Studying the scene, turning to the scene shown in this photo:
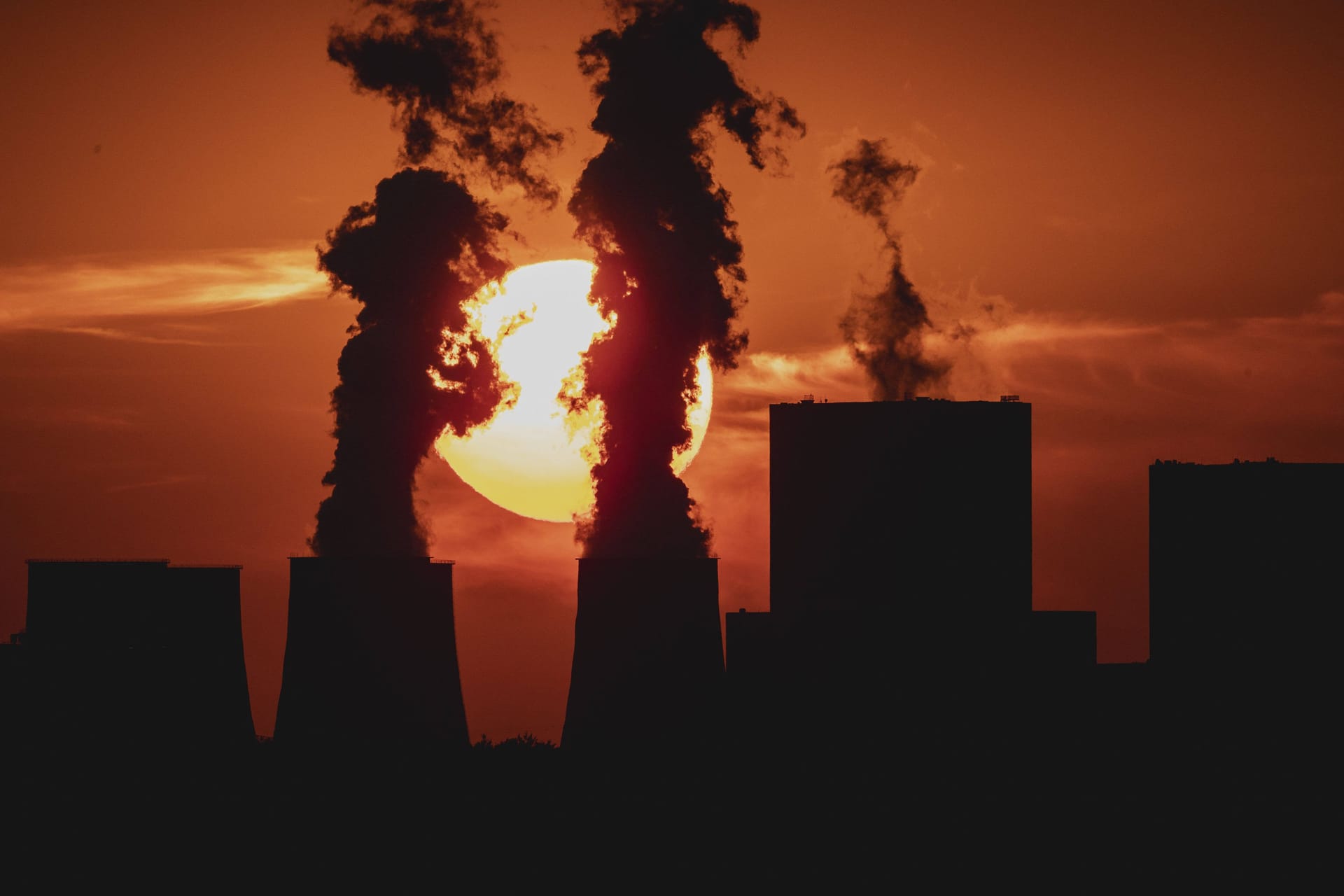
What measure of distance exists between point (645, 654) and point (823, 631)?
304 centimetres

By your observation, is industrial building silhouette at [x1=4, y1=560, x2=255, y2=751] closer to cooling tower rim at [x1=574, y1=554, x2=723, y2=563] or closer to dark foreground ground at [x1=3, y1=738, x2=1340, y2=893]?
dark foreground ground at [x1=3, y1=738, x2=1340, y2=893]

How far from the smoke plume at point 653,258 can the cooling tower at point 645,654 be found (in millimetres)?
2049

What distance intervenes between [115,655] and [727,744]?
10.1 meters

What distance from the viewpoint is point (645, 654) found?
3130cm

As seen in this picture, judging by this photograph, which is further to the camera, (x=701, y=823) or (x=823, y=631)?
(x=823, y=631)

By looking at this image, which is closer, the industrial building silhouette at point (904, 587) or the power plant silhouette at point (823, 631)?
the power plant silhouette at point (823, 631)

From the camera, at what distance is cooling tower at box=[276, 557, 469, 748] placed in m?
32.5

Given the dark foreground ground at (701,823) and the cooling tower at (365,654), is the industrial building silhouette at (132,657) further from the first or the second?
the cooling tower at (365,654)

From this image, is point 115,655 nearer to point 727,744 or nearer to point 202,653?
point 202,653

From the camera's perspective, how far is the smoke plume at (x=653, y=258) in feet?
111

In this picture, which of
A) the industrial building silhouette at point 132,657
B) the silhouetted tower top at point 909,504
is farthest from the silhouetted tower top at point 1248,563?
the industrial building silhouette at point 132,657

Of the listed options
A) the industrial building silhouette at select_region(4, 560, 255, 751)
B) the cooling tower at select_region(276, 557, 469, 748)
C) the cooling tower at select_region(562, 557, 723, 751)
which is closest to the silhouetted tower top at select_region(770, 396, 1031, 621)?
the cooling tower at select_region(562, 557, 723, 751)

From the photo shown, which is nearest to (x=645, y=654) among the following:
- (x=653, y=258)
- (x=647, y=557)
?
(x=647, y=557)

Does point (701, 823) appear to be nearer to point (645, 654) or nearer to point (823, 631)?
point (645, 654)
